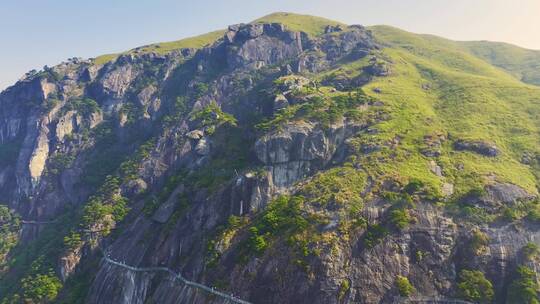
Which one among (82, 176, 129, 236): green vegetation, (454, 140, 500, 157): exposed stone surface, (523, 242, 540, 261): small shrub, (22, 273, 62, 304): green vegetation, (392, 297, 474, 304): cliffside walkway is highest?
(454, 140, 500, 157): exposed stone surface

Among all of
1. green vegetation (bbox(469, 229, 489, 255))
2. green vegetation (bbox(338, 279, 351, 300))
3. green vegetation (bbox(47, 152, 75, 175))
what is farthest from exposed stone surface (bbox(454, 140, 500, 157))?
green vegetation (bbox(47, 152, 75, 175))

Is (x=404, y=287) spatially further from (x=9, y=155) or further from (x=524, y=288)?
(x=9, y=155)

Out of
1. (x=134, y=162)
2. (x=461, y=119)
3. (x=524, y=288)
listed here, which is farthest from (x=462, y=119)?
(x=134, y=162)

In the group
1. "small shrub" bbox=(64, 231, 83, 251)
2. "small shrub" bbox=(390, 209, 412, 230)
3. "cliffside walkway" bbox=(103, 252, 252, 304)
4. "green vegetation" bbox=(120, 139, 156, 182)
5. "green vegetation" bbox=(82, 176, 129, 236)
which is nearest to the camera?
"cliffside walkway" bbox=(103, 252, 252, 304)

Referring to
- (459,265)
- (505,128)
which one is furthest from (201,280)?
(505,128)

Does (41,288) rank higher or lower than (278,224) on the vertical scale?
lower

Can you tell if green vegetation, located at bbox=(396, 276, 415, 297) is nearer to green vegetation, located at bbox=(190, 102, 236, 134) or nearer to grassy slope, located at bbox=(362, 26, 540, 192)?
grassy slope, located at bbox=(362, 26, 540, 192)

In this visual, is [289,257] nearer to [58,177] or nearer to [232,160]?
[232,160]
